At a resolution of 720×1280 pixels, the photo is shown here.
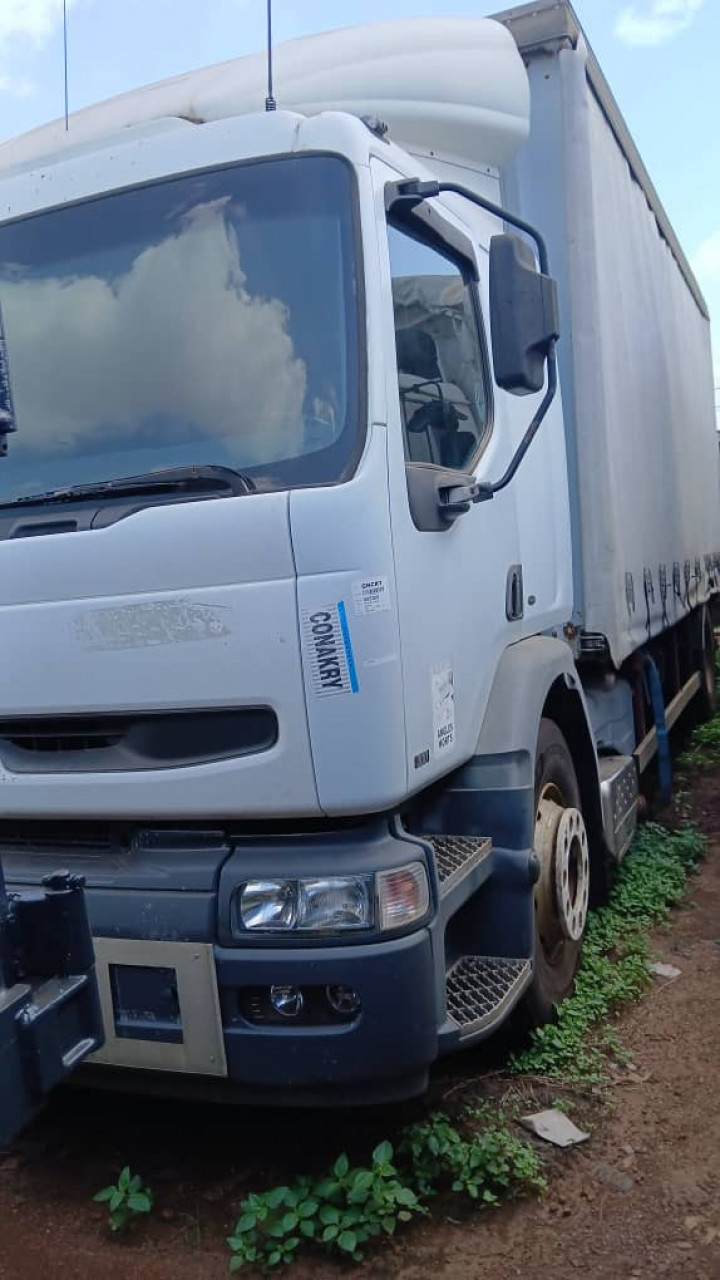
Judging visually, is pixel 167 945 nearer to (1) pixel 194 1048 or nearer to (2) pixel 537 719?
(1) pixel 194 1048

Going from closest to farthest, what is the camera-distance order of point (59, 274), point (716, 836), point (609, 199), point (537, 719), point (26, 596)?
point (26, 596) → point (59, 274) → point (537, 719) → point (609, 199) → point (716, 836)

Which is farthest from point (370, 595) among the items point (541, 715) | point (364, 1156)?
point (364, 1156)

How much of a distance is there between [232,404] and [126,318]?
41 cm

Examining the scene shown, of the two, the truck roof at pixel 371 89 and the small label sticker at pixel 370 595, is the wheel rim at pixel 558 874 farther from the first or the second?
the truck roof at pixel 371 89

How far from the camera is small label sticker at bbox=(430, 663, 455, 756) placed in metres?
2.81

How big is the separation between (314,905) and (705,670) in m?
7.09

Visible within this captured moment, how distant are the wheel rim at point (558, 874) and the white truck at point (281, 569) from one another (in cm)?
2

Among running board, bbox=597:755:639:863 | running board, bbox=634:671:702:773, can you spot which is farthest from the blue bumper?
running board, bbox=634:671:702:773

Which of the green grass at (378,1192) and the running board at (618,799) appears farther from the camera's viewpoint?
the running board at (618,799)

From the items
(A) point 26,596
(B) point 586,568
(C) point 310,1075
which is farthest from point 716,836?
(A) point 26,596

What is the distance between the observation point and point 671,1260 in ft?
8.63

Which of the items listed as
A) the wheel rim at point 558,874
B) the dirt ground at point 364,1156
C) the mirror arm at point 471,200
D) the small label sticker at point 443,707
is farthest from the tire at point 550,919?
the mirror arm at point 471,200

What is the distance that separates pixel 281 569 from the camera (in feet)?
8.26

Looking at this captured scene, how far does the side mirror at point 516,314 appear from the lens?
112 inches
